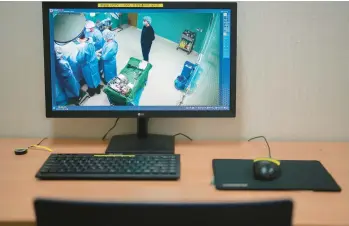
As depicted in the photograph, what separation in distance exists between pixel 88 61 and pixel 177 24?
357mm

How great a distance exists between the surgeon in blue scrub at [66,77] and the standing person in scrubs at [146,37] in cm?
28

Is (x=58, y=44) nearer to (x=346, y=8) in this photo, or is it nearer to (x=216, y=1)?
(x=216, y=1)

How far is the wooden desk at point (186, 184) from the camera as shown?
3.30 feet

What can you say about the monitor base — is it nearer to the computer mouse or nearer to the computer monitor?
the computer monitor

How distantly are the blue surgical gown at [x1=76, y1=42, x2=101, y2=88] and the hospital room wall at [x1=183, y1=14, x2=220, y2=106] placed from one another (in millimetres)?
355

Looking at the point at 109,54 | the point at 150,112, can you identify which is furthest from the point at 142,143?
the point at 109,54

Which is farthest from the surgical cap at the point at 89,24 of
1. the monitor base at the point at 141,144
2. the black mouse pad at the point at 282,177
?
the black mouse pad at the point at 282,177

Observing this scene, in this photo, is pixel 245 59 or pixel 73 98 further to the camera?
pixel 245 59

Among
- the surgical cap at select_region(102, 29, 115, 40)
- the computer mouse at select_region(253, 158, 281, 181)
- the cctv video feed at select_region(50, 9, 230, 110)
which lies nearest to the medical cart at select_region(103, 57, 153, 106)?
the cctv video feed at select_region(50, 9, 230, 110)

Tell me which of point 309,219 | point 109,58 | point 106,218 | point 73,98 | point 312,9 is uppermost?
point 312,9

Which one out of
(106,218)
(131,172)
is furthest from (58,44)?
(106,218)

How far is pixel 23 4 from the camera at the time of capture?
60.5 inches

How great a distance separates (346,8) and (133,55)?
86 centimetres

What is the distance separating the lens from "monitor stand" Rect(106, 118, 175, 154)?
4.70 feet
